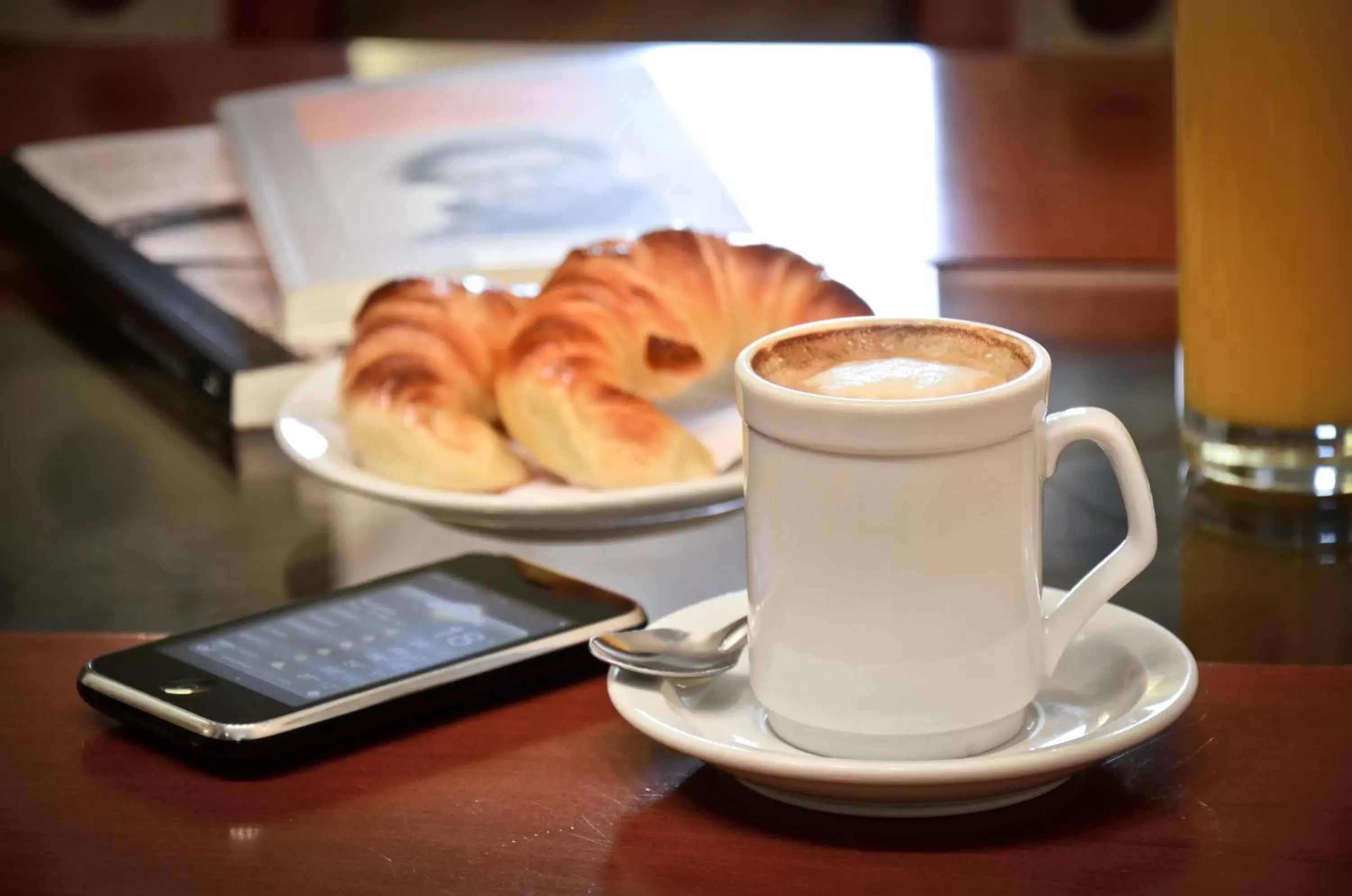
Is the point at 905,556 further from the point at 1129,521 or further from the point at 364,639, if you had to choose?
the point at 364,639

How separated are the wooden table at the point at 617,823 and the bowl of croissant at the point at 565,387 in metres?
0.20

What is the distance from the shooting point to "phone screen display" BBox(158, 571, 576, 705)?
20.8 inches

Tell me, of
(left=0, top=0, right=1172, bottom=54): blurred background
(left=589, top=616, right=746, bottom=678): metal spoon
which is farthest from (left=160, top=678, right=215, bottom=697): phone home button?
(left=0, top=0, right=1172, bottom=54): blurred background

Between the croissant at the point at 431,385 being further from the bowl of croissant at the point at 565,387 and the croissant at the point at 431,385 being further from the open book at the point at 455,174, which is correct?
the open book at the point at 455,174

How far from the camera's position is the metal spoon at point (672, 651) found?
51cm

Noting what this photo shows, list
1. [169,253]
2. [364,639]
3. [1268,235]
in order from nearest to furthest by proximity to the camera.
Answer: [364,639], [1268,235], [169,253]

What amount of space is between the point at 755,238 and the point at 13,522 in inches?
14.5

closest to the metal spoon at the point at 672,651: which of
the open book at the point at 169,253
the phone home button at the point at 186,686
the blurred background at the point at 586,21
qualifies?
the phone home button at the point at 186,686

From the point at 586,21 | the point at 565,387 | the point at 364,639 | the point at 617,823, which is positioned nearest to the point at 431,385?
the point at 565,387

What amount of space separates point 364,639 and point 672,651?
4.2 inches

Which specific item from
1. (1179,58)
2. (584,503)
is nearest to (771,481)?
(584,503)

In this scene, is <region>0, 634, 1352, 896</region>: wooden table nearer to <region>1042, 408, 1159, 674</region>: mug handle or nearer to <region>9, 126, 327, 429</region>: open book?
<region>1042, 408, 1159, 674</region>: mug handle

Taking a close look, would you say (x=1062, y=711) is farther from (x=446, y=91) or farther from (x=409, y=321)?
(x=446, y=91)

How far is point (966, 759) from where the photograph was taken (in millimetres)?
455
